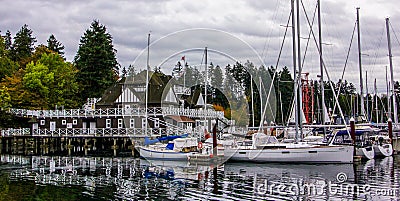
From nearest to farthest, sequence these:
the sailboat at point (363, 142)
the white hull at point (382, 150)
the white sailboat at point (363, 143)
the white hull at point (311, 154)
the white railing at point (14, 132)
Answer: the white hull at point (311, 154) → the sailboat at point (363, 142) → the white sailboat at point (363, 143) → the white hull at point (382, 150) → the white railing at point (14, 132)

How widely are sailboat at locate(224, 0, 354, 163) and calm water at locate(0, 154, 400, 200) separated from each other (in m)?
1.13

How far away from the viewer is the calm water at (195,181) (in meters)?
24.1

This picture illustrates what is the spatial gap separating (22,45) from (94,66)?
19734 millimetres

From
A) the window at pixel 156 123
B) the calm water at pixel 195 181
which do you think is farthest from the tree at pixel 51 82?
the calm water at pixel 195 181

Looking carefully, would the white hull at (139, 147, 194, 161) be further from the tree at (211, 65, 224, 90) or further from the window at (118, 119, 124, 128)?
the window at (118, 119, 124, 128)

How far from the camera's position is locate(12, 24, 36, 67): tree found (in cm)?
9062

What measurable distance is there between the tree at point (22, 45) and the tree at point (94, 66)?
13.0m

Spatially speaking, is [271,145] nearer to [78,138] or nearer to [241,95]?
[241,95]

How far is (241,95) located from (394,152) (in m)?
16.4

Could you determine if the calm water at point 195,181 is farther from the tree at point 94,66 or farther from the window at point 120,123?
the tree at point 94,66

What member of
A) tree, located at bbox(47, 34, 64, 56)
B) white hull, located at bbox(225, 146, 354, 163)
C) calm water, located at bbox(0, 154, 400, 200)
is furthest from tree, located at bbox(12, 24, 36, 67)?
white hull, located at bbox(225, 146, 354, 163)

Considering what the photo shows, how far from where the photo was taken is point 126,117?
59844 millimetres

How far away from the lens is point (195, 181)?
2908 centimetres

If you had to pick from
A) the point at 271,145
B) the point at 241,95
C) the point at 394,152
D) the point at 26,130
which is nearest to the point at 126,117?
the point at 26,130
